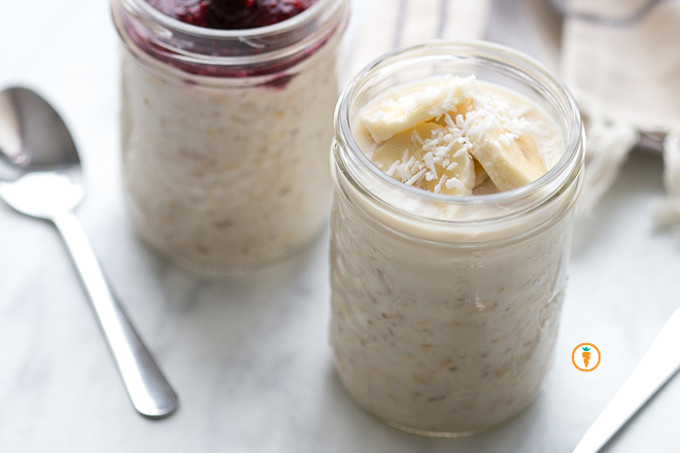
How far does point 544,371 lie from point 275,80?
0.46 m

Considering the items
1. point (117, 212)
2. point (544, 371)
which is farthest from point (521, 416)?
point (117, 212)

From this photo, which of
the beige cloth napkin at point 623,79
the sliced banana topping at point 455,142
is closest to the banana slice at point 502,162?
the sliced banana topping at point 455,142

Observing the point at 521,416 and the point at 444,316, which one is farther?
the point at 521,416

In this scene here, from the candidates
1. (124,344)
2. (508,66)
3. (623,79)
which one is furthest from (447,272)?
(623,79)

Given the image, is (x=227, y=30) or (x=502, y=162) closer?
(x=502, y=162)

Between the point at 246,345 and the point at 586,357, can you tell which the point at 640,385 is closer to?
the point at 586,357

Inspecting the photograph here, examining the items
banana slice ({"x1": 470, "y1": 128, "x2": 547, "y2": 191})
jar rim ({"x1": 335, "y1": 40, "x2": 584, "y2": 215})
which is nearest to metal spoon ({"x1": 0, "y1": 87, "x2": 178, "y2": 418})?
jar rim ({"x1": 335, "y1": 40, "x2": 584, "y2": 215})

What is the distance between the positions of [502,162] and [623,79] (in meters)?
0.66

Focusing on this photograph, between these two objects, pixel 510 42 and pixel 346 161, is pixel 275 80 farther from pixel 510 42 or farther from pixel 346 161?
pixel 510 42

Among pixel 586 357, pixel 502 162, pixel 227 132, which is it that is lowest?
pixel 586 357

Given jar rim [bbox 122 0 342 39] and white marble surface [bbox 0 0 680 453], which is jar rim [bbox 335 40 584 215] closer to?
jar rim [bbox 122 0 342 39]

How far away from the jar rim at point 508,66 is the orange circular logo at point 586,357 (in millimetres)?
334

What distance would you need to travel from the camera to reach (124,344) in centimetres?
116

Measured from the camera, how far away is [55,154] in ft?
4.49
